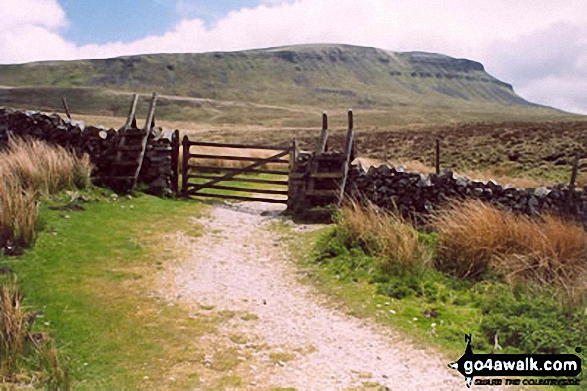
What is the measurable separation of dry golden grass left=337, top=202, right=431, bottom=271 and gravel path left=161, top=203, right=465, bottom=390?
4.05ft

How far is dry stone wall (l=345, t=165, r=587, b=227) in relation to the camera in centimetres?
956

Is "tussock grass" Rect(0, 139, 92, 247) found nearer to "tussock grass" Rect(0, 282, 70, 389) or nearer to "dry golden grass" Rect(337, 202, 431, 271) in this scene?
"tussock grass" Rect(0, 282, 70, 389)

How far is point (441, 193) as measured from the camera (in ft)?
35.7

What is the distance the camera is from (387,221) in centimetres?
855

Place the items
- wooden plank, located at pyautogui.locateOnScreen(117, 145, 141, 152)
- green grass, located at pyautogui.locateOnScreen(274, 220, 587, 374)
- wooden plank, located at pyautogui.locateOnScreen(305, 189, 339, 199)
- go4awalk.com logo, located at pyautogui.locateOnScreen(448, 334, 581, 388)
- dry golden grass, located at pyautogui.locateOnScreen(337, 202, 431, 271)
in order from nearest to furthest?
go4awalk.com logo, located at pyautogui.locateOnScreen(448, 334, 581, 388), green grass, located at pyautogui.locateOnScreen(274, 220, 587, 374), dry golden grass, located at pyautogui.locateOnScreen(337, 202, 431, 271), wooden plank, located at pyautogui.locateOnScreen(305, 189, 339, 199), wooden plank, located at pyautogui.locateOnScreen(117, 145, 141, 152)

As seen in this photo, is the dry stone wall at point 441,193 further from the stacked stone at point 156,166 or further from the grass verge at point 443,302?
the stacked stone at point 156,166

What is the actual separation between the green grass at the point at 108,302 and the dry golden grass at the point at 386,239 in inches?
112

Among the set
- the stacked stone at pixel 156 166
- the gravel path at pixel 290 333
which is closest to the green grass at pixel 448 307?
the gravel path at pixel 290 333

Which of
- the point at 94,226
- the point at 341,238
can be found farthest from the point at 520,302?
the point at 94,226

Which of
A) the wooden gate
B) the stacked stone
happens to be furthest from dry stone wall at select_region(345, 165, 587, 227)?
the stacked stone

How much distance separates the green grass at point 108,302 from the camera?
4938 mm

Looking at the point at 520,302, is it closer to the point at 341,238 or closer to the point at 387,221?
the point at 387,221

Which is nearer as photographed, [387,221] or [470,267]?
[470,267]

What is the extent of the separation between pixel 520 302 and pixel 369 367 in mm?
2350
